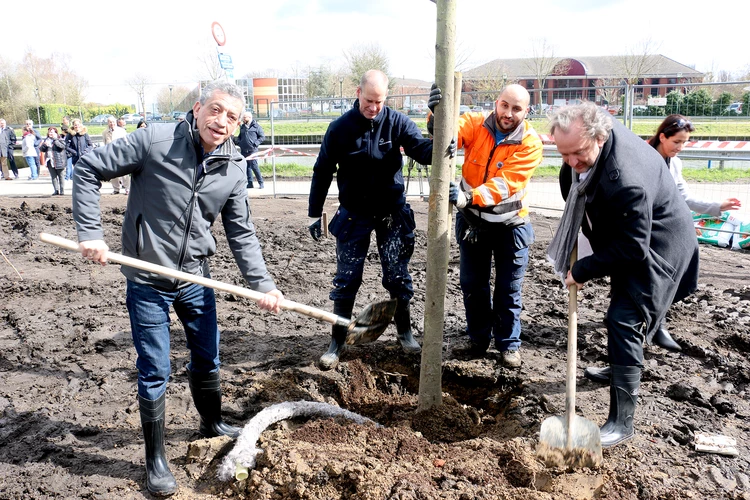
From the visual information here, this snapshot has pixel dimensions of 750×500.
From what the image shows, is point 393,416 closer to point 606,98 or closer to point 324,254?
point 324,254

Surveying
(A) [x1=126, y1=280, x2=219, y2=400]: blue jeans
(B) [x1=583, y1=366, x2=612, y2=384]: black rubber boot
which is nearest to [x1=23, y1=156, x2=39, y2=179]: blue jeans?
(A) [x1=126, y1=280, x2=219, y2=400]: blue jeans

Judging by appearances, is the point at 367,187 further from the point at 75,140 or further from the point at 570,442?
the point at 75,140

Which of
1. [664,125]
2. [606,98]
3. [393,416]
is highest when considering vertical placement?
[606,98]

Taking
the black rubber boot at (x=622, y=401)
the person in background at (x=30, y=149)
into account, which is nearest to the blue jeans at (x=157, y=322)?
the black rubber boot at (x=622, y=401)

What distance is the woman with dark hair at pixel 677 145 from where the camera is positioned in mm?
4766

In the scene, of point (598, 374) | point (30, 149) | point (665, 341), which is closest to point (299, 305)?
point (598, 374)

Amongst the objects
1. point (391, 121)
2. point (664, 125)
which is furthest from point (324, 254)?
point (664, 125)

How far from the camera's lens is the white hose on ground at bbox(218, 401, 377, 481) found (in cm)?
311

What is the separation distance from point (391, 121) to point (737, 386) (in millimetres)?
3194

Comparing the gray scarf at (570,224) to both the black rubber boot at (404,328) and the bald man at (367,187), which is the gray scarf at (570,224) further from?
the black rubber boot at (404,328)

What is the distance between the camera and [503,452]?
3.23 meters

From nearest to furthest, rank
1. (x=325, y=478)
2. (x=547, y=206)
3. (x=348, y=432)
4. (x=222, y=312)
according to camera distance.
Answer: (x=325, y=478), (x=348, y=432), (x=222, y=312), (x=547, y=206)

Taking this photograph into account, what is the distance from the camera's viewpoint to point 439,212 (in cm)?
351

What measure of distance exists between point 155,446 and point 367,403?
155cm
